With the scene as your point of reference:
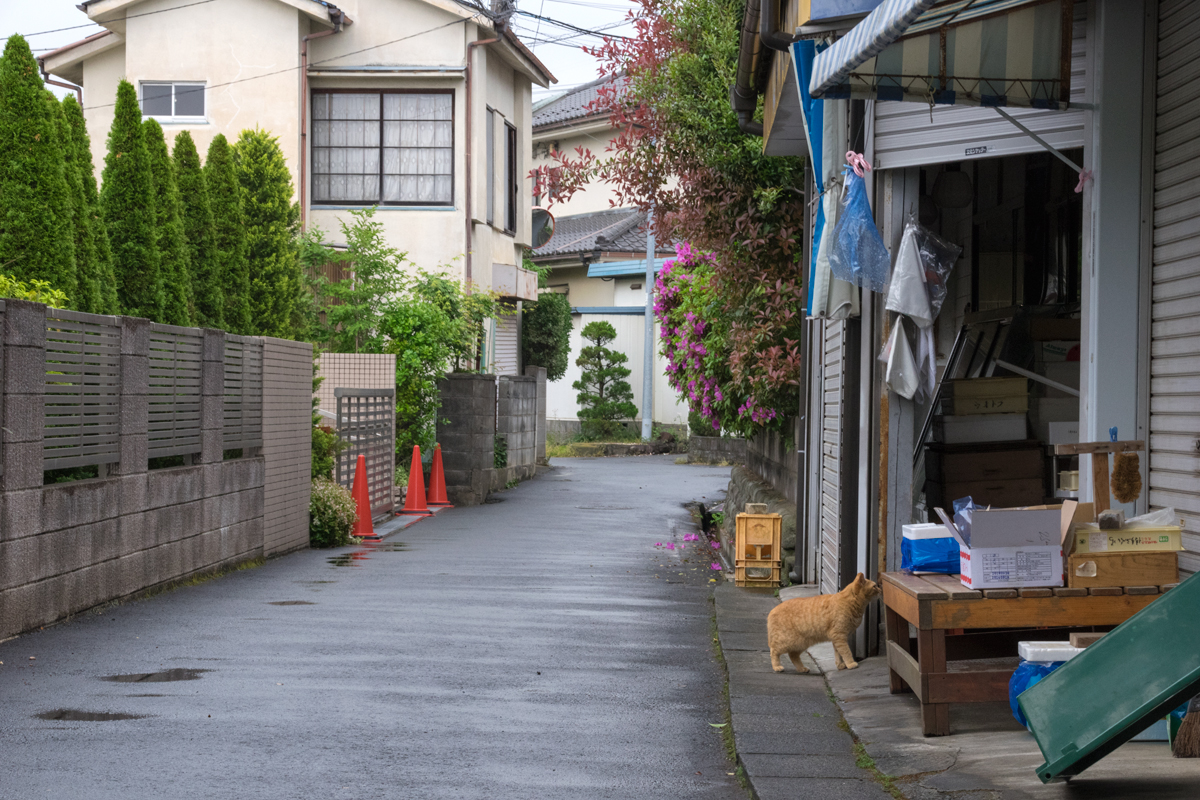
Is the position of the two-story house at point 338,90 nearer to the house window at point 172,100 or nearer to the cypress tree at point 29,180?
the house window at point 172,100

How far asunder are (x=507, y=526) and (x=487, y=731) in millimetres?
10099

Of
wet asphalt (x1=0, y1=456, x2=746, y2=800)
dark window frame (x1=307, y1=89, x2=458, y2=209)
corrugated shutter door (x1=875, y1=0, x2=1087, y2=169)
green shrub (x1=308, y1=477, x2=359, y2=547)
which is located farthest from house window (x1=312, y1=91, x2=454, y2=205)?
corrugated shutter door (x1=875, y1=0, x2=1087, y2=169)

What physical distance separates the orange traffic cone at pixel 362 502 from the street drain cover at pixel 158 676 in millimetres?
7384

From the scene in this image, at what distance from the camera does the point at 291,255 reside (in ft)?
56.7

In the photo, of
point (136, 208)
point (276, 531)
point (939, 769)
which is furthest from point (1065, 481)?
point (136, 208)

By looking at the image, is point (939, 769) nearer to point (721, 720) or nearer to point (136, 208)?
point (721, 720)

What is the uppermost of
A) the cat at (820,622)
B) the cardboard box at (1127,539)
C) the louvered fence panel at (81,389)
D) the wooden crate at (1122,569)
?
the louvered fence panel at (81,389)

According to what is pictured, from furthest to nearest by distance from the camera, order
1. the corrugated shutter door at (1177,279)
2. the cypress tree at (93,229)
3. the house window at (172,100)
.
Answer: the house window at (172,100), the cypress tree at (93,229), the corrugated shutter door at (1177,279)

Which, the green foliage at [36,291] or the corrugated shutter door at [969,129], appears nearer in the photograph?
the corrugated shutter door at [969,129]

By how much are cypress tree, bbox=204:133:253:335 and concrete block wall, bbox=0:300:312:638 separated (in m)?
2.44

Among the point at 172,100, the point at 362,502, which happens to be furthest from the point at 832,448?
the point at 172,100

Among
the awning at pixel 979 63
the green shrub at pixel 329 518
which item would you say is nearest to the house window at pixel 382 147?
the green shrub at pixel 329 518

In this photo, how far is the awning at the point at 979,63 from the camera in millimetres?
5516

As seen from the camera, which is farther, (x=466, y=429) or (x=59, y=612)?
(x=466, y=429)
